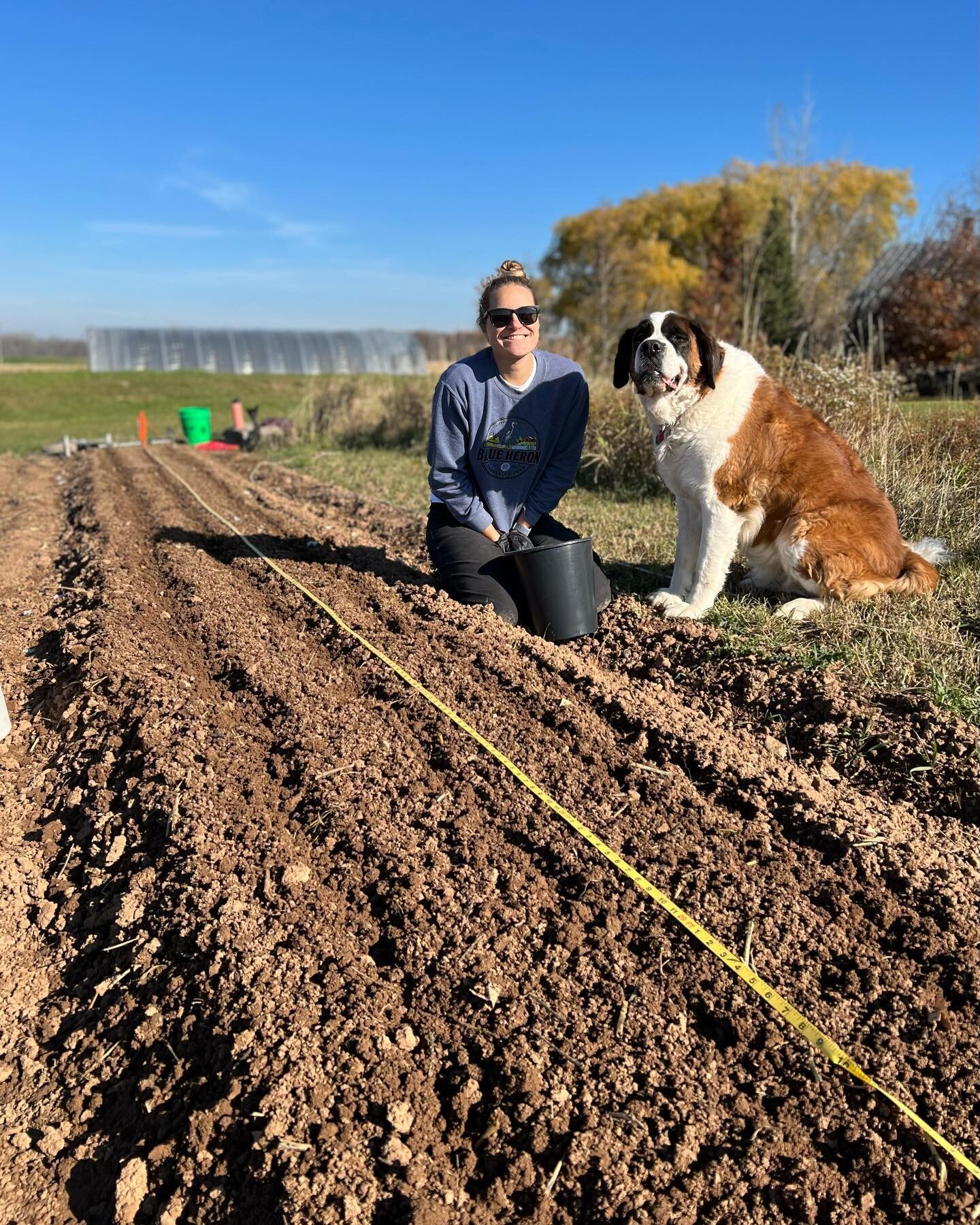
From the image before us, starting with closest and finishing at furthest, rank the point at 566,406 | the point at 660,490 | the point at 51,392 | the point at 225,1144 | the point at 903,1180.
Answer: the point at 903,1180 < the point at 225,1144 < the point at 566,406 < the point at 660,490 < the point at 51,392

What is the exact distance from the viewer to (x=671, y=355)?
164 inches

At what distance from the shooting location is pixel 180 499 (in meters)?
8.81

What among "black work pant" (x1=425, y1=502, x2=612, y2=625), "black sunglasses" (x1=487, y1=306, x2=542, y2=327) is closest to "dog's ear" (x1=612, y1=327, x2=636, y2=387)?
"black sunglasses" (x1=487, y1=306, x2=542, y2=327)

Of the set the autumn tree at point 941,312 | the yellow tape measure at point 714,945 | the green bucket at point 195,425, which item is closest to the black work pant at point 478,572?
the yellow tape measure at point 714,945

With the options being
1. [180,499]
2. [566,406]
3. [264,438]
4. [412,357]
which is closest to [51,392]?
[412,357]

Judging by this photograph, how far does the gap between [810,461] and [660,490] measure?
3.99m

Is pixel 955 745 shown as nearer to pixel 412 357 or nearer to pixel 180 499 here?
pixel 180 499

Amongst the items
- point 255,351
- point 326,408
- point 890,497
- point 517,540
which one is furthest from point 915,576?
point 255,351

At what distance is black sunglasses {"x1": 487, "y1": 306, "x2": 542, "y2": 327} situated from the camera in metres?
4.24

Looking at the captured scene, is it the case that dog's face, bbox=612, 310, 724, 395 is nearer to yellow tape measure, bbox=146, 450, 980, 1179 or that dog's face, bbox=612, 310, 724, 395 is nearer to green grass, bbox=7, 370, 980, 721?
green grass, bbox=7, 370, 980, 721

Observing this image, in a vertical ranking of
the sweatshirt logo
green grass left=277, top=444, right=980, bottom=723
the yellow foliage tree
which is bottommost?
green grass left=277, top=444, right=980, bottom=723

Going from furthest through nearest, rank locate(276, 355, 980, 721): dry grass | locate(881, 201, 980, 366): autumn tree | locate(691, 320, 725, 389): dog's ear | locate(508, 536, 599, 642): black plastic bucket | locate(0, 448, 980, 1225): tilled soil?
locate(881, 201, 980, 366): autumn tree → locate(691, 320, 725, 389): dog's ear → locate(508, 536, 599, 642): black plastic bucket → locate(276, 355, 980, 721): dry grass → locate(0, 448, 980, 1225): tilled soil

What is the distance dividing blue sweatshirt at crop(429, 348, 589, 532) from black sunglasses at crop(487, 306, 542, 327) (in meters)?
0.32

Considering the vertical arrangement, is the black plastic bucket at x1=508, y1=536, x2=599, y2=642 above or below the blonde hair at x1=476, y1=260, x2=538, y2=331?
below
